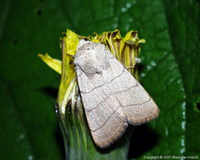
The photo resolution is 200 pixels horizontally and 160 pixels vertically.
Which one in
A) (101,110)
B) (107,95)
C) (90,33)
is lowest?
(101,110)

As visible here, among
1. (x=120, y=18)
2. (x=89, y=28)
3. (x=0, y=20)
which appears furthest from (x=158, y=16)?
(x=0, y=20)

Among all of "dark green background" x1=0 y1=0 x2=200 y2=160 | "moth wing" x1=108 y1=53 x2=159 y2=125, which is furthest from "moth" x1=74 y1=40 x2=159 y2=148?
"dark green background" x1=0 y1=0 x2=200 y2=160

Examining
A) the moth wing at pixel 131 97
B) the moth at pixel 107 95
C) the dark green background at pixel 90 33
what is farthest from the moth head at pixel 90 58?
the dark green background at pixel 90 33

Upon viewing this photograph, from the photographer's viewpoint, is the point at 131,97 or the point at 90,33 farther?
the point at 90,33

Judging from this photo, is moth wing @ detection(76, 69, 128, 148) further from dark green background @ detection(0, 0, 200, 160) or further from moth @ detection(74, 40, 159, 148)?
dark green background @ detection(0, 0, 200, 160)

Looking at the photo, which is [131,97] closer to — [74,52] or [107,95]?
[107,95]

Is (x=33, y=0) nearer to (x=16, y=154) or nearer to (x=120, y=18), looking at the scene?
(x=120, y=18)

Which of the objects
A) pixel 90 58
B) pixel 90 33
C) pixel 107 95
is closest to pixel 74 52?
pixel 90 58
